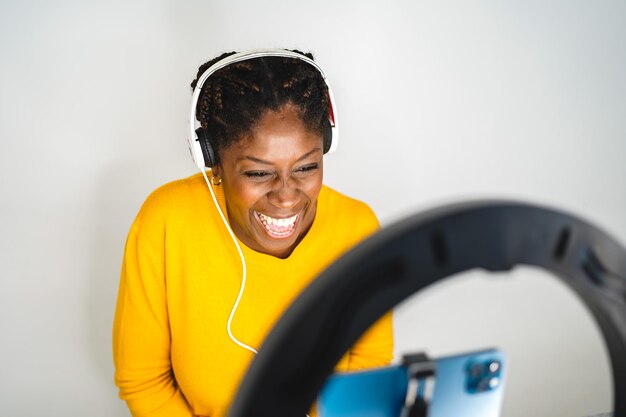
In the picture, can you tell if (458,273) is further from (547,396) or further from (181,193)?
(547,396)

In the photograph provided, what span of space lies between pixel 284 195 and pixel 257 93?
7.7 inches

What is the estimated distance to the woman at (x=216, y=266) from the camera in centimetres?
112

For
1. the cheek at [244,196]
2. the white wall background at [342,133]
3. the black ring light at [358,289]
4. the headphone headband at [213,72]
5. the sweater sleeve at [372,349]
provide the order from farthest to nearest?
the white wall background at [342,133] → the sweater sleeve at [372,349] → the cheek at [244,196] → the headphone headband at [213,72] → the black ring light at [358,289]

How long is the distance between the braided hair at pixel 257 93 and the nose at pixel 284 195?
0.37 feet

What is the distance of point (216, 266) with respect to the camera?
1226mm

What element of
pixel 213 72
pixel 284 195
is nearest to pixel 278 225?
pixel 284 195

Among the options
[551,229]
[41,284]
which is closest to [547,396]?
[41,284]

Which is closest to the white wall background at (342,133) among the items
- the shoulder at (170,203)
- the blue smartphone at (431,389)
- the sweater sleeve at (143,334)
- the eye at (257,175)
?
the shoulder at (170,203)

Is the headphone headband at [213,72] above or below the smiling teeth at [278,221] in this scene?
above

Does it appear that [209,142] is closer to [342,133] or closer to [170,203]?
[170,203]

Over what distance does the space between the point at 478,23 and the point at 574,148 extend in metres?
0.49

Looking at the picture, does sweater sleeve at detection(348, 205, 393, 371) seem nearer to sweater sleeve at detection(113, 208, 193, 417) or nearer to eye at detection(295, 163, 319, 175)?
eye at detection(295, 163, 319, 175)

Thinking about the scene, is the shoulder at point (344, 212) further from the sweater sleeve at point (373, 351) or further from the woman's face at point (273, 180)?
the sweater sleeve at point (373, 351)

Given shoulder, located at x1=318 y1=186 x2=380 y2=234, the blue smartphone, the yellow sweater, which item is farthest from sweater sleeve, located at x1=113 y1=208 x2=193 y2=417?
the blue smartphone
